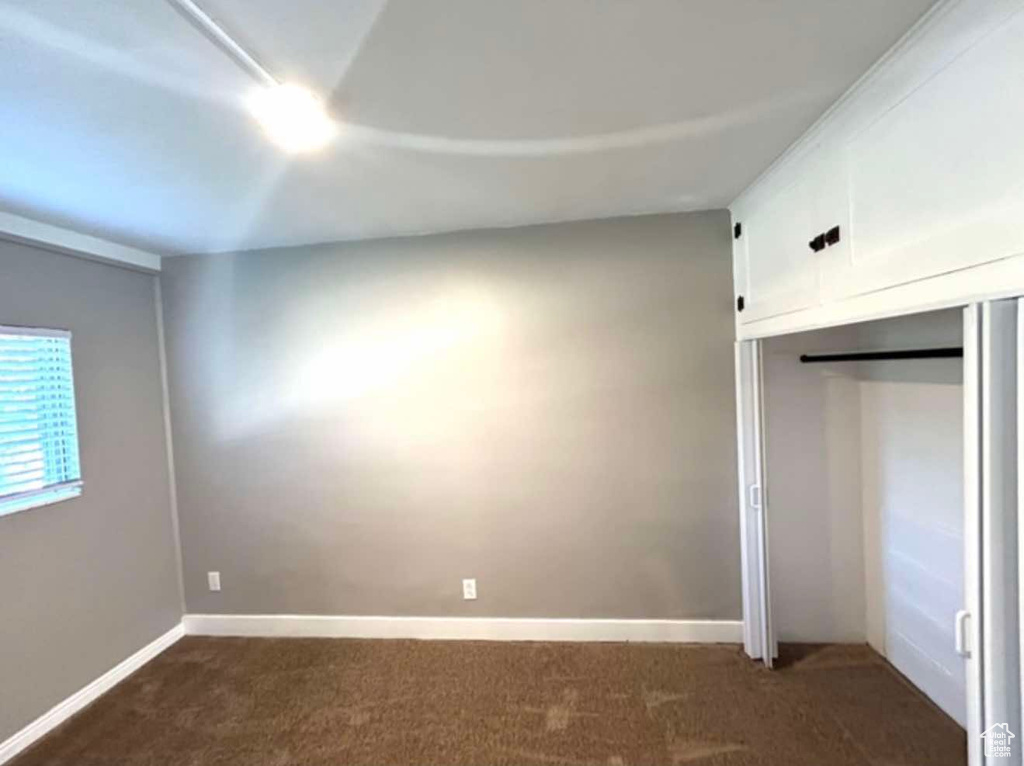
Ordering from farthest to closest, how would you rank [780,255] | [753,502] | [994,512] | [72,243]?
[753,502] < [72,243] < [780,255] < [994,512]

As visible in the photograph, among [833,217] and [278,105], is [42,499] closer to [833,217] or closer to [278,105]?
[278,105]

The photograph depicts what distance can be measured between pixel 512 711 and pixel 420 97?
2607 mm

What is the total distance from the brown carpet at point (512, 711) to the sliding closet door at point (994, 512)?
127 centimetres

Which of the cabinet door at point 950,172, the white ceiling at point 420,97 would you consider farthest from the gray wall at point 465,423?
the cabinet door at point 950,172

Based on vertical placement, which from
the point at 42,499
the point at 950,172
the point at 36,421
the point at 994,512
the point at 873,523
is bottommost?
the point at 873,523

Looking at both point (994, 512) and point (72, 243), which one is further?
point (72, 243)

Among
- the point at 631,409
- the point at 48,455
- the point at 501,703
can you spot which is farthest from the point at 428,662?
the point at 48,455

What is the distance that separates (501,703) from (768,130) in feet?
9.09

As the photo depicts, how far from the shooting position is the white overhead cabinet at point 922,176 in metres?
1.02

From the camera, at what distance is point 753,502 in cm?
267

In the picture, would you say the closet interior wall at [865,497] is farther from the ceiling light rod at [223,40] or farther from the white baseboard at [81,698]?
the white baseboard at [81,698]

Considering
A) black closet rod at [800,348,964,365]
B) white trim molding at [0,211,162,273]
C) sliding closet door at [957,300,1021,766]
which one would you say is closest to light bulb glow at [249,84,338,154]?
white trim molding at [0,211,162,273]

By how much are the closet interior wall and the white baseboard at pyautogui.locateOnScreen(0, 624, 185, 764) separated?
12.1ft

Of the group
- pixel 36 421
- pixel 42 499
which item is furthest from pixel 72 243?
pixel 42 499
